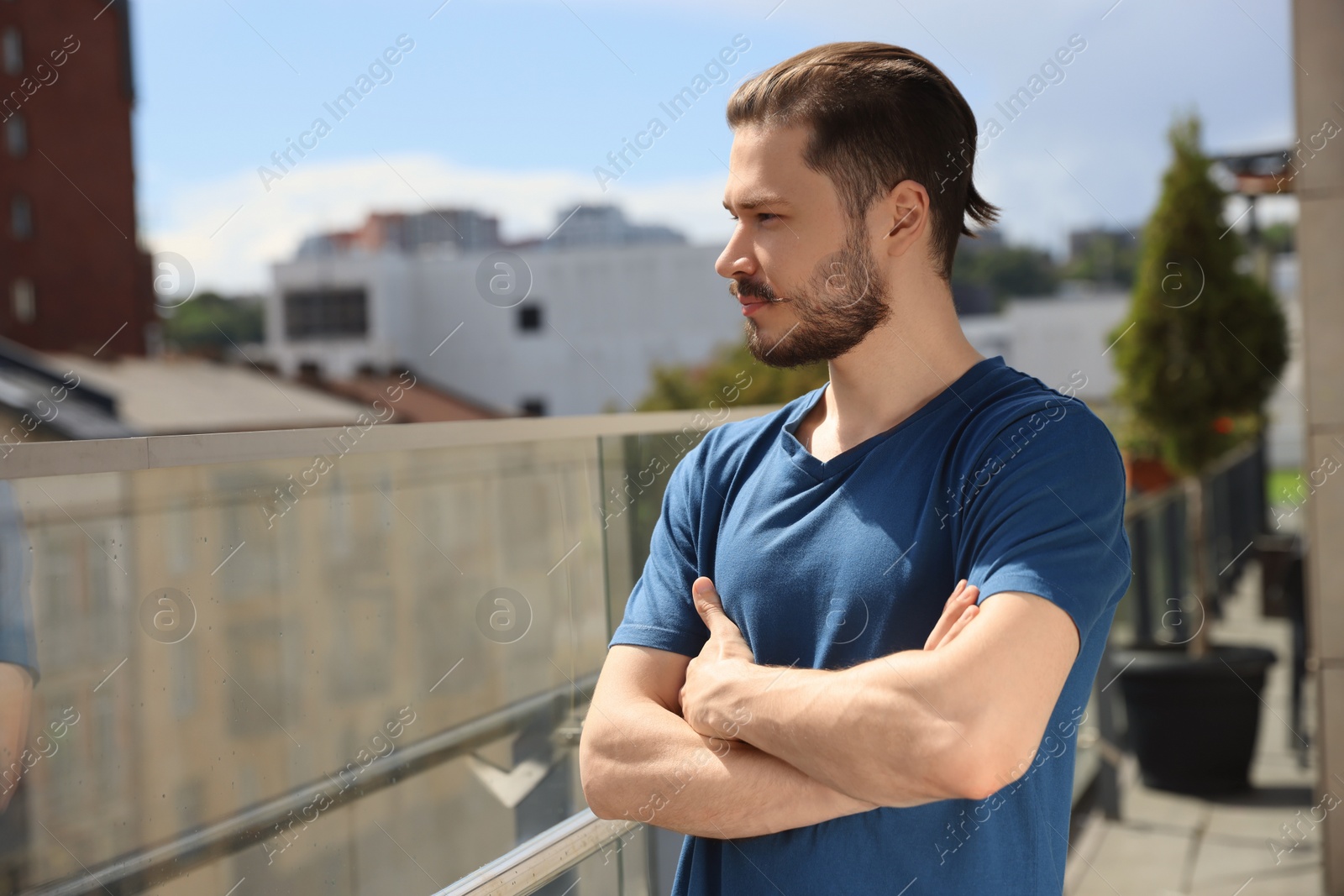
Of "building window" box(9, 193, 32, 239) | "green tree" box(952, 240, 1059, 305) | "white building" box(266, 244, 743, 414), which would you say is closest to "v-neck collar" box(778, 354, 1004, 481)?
"building window" box(9, 193, 32, 239)

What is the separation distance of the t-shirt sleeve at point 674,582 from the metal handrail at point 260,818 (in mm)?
427

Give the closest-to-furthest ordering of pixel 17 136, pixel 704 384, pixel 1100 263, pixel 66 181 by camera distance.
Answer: pixel 66 181
pixel 17 136
pixel 1100 263
pixel 704 384

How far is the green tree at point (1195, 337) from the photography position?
5.09 meters

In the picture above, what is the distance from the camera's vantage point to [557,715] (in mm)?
2092

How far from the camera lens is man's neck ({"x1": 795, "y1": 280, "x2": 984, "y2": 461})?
1478 mm

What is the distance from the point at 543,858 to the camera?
1.92 meters

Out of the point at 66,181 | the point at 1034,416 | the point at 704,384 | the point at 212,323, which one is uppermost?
the point at 66,181

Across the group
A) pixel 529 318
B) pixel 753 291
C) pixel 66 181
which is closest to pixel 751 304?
pixel 753 291

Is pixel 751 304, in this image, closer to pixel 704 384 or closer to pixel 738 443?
pixel 738 443

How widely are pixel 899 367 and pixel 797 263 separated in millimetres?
181

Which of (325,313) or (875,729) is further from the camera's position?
(325,313)

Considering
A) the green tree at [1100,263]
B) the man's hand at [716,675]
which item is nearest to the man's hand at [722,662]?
the man's hand at [716,675]

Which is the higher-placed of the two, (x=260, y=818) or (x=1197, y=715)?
(x=260, y=818)

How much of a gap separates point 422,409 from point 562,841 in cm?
5133
